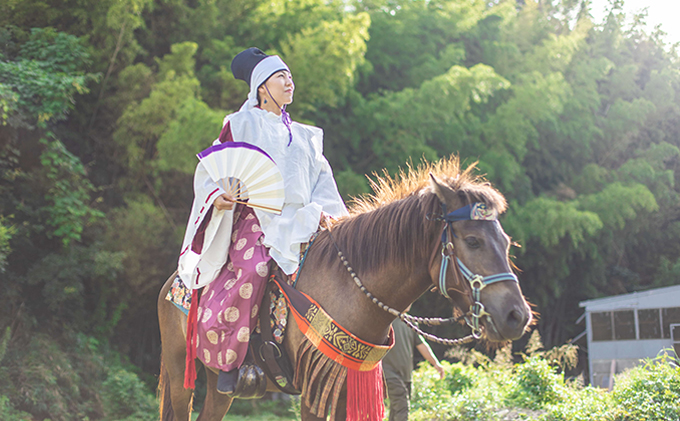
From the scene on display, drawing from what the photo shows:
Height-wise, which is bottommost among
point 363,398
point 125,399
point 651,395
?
point 125,399

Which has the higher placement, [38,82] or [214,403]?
[38,82]

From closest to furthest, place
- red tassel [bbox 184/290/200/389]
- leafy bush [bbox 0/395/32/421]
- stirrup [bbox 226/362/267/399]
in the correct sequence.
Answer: stirrup [bbox 226/362/267/399] < red tassel [bbox 184/290/200/389] < leafy bush [bbox 0/395/32/421]

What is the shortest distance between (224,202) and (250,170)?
7.5 inches

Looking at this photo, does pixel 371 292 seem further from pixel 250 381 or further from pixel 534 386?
pixel 534 386

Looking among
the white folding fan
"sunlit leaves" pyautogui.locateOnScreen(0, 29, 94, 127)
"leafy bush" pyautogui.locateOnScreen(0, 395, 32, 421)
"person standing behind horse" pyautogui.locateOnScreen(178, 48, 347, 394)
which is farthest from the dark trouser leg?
"sunlit leaves" pyautogui.locateOnScreen(0, 29, 94, 127)

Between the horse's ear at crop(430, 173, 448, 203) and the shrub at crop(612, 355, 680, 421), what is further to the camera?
the shrub at crop(612, 355, 680, 421)

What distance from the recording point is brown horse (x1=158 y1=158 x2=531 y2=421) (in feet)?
6.12

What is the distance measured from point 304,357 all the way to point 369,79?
10793 millimetres

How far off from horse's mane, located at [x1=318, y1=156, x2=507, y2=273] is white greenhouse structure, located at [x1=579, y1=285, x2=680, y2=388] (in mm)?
9363

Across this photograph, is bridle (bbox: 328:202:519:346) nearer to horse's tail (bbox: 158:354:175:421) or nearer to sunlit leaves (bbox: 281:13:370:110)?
horse's tail (bbox: 158:354:175:421)

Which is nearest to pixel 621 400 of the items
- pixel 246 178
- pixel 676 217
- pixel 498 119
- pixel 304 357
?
pixel 304 357

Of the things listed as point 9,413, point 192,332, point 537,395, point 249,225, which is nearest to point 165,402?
point 192,332

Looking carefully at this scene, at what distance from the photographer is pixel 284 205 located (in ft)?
8.65

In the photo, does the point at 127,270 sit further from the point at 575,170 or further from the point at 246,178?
the point at 575,170
